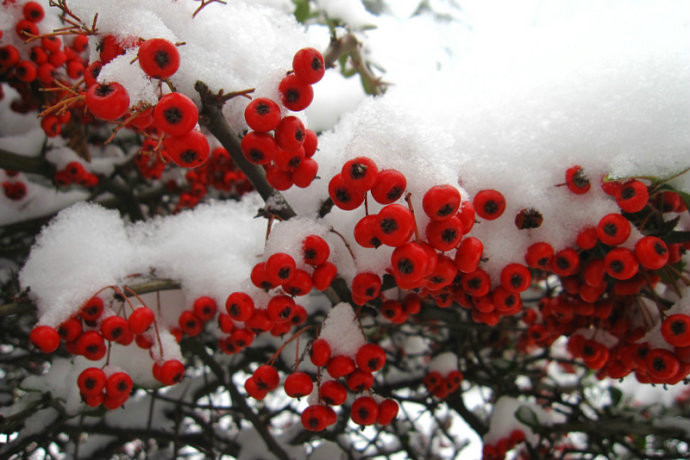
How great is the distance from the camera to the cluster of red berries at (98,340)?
1.46 meters

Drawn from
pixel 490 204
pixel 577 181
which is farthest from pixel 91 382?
pixel 577 181

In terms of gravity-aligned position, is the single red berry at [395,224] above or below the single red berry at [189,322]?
below

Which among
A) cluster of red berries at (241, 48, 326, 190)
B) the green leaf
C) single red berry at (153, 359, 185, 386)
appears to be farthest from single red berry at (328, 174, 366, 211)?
the green leaf

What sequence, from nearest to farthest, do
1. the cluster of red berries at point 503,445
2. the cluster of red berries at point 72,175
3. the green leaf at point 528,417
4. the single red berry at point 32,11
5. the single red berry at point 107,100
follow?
the single red berry at point 107,100
the single red berry at point 32,11
the green leaf at point 528,417
the cluster of red berries at point 503,445
the cluster of red berries at point 72,175

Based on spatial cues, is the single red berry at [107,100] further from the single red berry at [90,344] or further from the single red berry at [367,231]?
the single red berry at [90,344]

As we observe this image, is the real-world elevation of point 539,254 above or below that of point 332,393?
above

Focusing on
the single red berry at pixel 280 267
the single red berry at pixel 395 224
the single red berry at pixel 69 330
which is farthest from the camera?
the single red berry at pixel 69 330

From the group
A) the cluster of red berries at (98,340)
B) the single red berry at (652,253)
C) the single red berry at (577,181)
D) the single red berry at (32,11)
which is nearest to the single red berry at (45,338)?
the cluster of red berries at (98,340)

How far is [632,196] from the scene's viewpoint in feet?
4.34

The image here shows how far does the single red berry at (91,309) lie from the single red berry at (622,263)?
173 centimetres

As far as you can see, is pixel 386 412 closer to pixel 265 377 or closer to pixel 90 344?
pixel 265 377

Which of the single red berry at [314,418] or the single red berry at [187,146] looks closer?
the single red berry at [187,146]

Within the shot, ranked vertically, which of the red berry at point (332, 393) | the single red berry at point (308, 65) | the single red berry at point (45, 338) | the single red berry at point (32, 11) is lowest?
the red berry at point (332, 393)

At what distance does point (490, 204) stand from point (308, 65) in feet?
2.29
